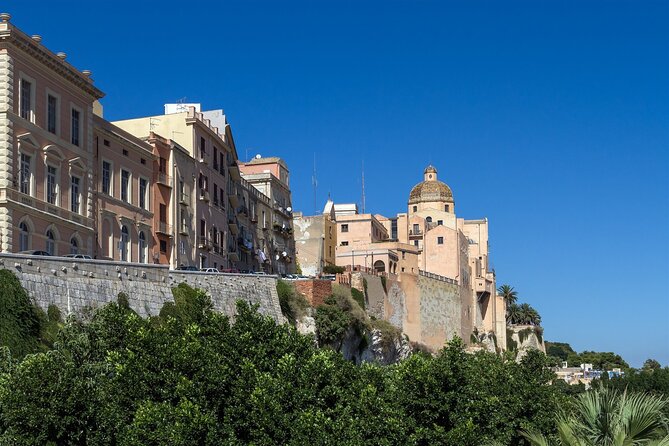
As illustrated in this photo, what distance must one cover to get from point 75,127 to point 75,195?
3227mm

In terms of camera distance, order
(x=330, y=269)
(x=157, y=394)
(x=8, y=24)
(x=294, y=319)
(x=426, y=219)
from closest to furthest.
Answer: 1. (x=157, y=394)
2. (x=8, y=24)
3. (x=294, y=319)
4. (x=330, y=269)
5. (x=426, y=219)

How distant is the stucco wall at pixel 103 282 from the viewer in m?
36.4

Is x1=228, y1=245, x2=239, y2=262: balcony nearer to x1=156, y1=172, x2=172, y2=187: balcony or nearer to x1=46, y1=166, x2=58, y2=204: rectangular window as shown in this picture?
x1=156, y1=172, x2=172, y2=187: balcony

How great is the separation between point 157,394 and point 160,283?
1881 centimetres

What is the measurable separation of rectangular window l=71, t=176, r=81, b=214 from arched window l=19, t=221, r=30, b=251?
13.8 feet

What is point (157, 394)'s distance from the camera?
2619 centimetres

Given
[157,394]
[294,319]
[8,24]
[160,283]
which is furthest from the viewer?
[294,319]

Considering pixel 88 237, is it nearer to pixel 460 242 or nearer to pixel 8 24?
pixel 8 24

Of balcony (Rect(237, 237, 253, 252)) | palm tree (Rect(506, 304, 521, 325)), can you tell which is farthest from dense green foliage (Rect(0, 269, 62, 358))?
palm tree (Rect(506, 304, 521, 325))

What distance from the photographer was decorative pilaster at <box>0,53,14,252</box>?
132 ft

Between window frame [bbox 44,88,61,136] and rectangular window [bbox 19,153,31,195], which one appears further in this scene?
window frame [bbox 44,88,61,136]

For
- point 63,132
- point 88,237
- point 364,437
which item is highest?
point 63,132

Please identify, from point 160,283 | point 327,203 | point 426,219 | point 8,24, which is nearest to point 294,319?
point 160,283

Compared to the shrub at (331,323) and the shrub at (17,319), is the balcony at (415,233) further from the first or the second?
the shrub at (17,319)
